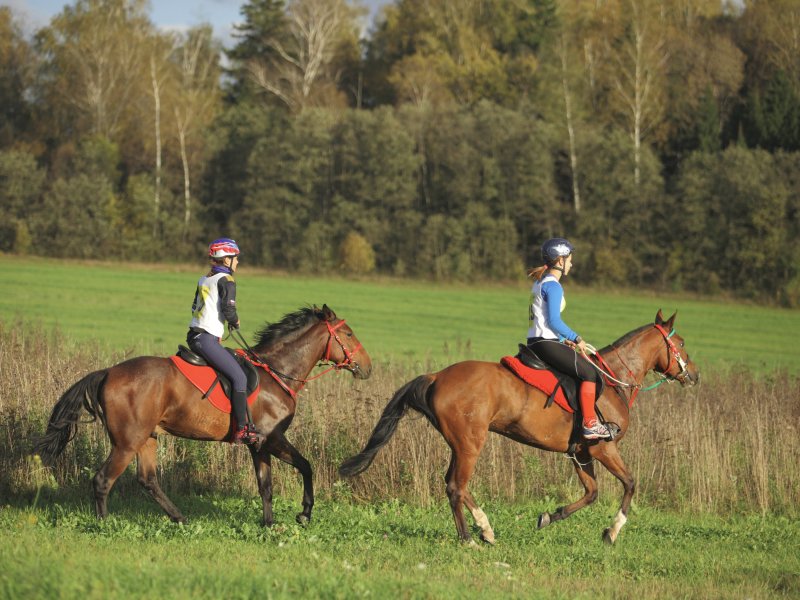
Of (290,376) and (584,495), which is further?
(290,376)

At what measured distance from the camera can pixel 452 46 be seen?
2776 inches

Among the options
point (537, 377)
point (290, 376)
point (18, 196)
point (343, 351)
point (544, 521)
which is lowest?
point (544, 521)

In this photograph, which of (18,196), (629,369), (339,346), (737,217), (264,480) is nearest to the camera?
(264,480)


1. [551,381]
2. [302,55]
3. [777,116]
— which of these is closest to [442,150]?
[302,55]

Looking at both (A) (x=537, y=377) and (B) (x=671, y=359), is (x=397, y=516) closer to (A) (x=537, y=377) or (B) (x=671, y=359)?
(A) (x=537, y=377)

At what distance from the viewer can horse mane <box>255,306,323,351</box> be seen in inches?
431

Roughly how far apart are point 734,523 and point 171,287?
38192 mm

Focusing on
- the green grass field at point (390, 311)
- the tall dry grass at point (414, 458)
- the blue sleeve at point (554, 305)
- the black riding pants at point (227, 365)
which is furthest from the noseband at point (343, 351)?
the green grass field at point (390, 311)

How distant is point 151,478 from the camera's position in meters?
10.1

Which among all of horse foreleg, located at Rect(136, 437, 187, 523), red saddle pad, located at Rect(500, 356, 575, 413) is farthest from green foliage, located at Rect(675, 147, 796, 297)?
horse foreleg, located at Rect(136, 437, 187, 523)

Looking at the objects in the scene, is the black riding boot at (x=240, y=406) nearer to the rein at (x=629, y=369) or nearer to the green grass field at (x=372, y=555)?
the green grass field at (x=372, y=555)

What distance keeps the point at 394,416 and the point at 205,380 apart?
6.10ft

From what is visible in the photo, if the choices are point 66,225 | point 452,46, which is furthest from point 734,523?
point 452,46

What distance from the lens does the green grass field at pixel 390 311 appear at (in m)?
31.4
